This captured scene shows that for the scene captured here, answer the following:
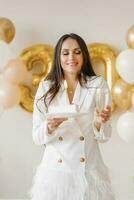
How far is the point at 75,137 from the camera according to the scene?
1951 millimetres

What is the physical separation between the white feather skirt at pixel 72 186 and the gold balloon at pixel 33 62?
144 centimetres

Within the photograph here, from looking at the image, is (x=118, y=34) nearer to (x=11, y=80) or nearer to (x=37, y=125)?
(x=11, y=80)

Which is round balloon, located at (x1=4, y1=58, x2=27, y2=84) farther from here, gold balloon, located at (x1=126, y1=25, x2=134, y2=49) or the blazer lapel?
the blazer lapel

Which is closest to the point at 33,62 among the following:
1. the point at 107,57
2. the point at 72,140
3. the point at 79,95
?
the point at 107,57

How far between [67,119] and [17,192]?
5.77 ft

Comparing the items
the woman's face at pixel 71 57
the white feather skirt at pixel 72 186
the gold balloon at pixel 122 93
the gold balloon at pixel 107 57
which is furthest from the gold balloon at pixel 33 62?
the white feather skirt at pixel 72 186

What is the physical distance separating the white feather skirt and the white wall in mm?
1508

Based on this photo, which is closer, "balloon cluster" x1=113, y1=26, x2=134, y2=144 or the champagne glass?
the champagne glass

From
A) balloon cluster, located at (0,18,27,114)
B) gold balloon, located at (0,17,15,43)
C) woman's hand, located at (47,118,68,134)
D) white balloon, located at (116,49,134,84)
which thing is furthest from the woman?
gold balloon, located at (0,17,15,43)

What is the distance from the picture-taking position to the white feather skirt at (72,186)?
1888mm

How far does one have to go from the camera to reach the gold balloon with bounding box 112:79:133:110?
10.1ft

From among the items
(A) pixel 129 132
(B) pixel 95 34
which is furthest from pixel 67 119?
(B) pixel 95 34

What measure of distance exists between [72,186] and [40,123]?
346 mm

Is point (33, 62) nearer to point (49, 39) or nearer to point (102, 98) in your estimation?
point (49, 39)
